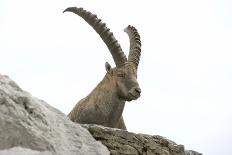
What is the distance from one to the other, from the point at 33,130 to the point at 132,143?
2.24m

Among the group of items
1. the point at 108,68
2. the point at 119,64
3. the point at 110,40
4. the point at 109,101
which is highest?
the point at 110,40

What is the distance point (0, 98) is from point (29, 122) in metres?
0.30

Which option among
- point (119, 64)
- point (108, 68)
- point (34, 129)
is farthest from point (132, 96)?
point (34, 129)

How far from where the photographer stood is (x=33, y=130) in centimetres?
416

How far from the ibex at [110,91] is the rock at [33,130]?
454 centimetres

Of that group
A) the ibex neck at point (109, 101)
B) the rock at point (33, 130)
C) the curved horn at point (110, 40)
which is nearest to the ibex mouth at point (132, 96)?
the ibex neck at point (109, 101)

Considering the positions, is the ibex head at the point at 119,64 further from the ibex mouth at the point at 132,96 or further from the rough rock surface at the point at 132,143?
the rough rock surface at the point at 132,143

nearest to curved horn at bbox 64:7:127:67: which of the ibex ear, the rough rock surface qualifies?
the ibex ear

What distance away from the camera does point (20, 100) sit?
434cm

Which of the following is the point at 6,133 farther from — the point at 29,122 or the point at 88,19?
the point at 88,19

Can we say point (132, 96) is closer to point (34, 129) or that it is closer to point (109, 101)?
point (109, 101)

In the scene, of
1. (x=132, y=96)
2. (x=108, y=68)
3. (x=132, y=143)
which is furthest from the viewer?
(x=108, y=68)

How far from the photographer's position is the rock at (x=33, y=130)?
158 inches

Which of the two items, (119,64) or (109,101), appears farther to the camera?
(119,64)
